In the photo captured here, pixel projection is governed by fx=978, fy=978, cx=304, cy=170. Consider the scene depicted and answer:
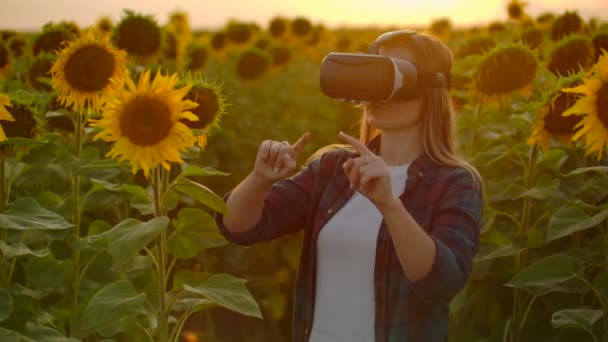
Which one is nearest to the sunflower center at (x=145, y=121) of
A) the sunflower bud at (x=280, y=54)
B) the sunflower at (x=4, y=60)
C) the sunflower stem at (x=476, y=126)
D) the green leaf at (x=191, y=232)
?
the green leaf at (x=191, y=232)

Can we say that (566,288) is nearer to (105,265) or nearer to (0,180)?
(105,265)

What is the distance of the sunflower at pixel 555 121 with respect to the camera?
3012 millimetres

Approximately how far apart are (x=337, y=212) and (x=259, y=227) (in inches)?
9.0

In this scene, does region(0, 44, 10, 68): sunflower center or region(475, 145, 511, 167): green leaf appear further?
region(0, 44, 10, 68): sunflower center

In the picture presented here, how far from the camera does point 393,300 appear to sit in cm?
242

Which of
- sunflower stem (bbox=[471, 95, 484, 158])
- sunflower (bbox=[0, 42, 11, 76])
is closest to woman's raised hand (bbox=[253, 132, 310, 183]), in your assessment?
sunflower stem (bbox=[471, 95, 484, 158])

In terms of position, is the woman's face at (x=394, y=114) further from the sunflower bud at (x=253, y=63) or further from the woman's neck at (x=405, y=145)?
the sunflower bud at (x=253, y=63)

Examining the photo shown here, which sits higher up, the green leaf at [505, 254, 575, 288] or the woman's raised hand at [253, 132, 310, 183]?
the woman's raised hand at [253, 132, 310, 183]

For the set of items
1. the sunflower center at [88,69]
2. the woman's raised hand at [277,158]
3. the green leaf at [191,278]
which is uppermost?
the sunflower center at [88,69]

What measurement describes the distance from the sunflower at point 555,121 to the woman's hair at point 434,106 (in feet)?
2.01

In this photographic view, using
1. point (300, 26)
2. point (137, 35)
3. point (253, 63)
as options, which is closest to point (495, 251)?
point (137, 35)

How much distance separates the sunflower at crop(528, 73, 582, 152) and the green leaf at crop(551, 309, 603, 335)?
54cm

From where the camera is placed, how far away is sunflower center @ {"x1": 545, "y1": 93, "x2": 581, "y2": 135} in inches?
120

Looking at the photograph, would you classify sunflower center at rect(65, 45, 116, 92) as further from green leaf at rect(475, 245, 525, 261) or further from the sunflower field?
green leaf at rect(475, 245, 525, 261)
